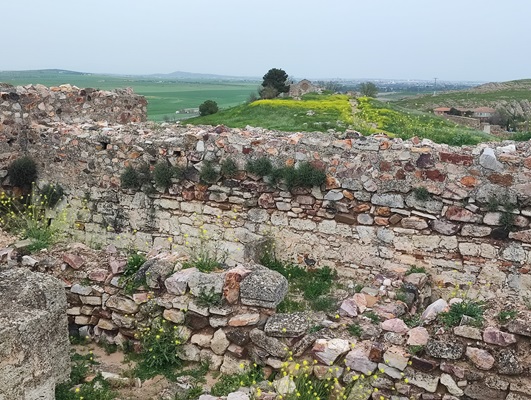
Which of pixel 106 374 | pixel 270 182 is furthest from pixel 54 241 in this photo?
pixel 270 182

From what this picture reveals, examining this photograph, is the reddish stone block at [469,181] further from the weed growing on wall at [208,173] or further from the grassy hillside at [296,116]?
the grassy hillside at [296,116]

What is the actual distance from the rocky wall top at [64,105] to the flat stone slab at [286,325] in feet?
26.8

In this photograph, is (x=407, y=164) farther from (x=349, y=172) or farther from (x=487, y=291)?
(x=487, y=291)

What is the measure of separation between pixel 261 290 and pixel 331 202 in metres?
3.20

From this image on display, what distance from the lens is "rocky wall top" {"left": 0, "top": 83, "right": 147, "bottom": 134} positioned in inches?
416

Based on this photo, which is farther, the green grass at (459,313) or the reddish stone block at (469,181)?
the reddish stone block at (469,181)

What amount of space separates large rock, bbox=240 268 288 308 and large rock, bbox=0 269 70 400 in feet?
5.44

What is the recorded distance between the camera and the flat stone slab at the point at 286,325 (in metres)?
4.68

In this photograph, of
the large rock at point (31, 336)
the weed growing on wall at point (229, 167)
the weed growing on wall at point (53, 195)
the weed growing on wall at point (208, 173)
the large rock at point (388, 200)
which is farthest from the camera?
the weed growing on wall at point (53, 195)

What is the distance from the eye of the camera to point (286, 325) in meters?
4.75

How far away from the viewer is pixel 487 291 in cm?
710

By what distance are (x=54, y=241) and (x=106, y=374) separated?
8.11 ft

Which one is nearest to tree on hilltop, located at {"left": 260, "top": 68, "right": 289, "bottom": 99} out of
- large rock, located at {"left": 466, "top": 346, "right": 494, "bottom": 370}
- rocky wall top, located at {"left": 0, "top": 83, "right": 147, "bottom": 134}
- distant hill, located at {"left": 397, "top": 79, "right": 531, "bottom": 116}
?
distant hill, located at {"left": 397, "top": 79, "right": 531, "bottom": 116}

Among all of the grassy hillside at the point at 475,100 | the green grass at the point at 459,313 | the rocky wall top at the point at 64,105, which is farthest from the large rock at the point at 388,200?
the grassy hillside at the point at 475,100
